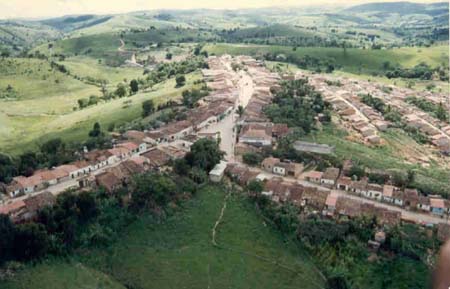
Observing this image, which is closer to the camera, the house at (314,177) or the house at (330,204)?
the house at (330,204)

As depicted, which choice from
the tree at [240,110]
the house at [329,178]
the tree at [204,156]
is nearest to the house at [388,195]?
the house at [329,178]

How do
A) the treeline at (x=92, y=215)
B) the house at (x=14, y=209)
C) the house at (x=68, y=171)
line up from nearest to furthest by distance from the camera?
the treeline at (x=92, y=215) < the house at (x=14, y=209) < the house at (x=68, y=171)

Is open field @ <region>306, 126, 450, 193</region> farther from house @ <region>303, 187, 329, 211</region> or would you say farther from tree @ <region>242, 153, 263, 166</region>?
house @ <region>303, 187, 329, 211</region>

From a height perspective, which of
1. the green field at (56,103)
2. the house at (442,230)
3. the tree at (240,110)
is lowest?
the green field at (56,103)

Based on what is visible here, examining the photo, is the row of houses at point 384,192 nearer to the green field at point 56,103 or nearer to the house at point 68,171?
the house at point 68,171

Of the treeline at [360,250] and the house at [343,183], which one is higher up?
the house at [343,183]

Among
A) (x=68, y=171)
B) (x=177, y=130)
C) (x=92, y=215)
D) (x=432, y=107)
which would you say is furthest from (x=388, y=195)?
(x=432, y=107)

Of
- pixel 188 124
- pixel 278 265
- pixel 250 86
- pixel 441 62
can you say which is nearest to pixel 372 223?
pixel 278 265

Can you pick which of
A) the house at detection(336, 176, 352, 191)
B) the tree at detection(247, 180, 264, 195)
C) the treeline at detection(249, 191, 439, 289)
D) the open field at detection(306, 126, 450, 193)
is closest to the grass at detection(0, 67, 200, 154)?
the tree at detection(247, 180, 264, 195)
